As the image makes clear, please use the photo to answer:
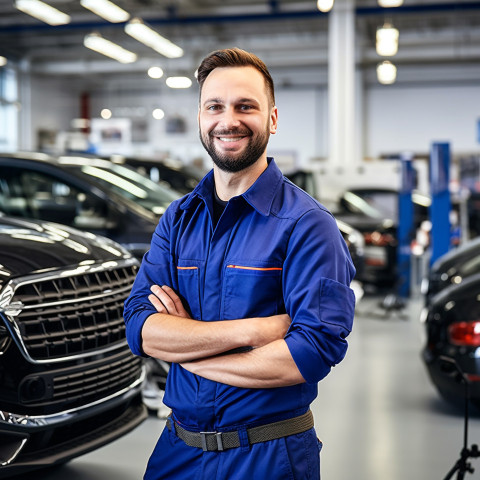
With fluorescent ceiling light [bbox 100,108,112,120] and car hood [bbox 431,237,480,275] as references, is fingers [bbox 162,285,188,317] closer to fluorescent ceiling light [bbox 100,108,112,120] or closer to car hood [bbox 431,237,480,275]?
car hood [bbox 431,237,480,275]

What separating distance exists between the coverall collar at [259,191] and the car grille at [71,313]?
985mm

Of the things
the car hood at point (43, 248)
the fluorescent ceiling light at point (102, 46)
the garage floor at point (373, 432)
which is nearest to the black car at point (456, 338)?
the garage floor at point (373, 432)

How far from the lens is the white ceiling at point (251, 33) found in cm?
1603

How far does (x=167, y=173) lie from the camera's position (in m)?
7.96

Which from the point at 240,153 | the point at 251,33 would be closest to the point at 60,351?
the point at 240,153

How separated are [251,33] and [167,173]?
1322cm


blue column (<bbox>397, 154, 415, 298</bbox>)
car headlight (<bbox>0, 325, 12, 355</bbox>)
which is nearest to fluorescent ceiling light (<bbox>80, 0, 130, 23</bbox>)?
blue column (<bbox>397, 154, 415, 298</bbox>)

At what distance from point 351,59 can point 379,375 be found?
9791mm

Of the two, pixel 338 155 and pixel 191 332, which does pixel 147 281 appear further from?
pixel 338 155

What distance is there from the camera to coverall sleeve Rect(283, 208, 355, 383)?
5.88ft

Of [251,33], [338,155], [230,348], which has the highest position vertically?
[251,33]

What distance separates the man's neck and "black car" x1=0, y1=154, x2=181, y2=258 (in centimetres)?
303

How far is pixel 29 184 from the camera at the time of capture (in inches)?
225

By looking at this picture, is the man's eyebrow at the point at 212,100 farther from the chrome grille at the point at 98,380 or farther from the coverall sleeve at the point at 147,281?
the chrome grille at the point at 98,380
